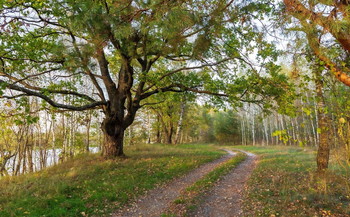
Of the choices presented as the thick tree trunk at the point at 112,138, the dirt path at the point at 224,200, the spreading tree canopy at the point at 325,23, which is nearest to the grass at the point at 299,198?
the dirt path at the point at 224,200

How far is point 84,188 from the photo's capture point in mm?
7340

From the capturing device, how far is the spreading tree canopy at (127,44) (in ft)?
16.2

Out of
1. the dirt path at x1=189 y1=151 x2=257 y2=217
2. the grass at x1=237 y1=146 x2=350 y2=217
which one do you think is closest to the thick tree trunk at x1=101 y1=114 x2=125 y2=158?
the dirt path at x1=189 y1=151 x2=257 y2=217

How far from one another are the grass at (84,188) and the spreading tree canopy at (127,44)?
2.74 meters

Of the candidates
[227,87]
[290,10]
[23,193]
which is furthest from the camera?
[227,87]

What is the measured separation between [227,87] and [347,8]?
7.63 metres

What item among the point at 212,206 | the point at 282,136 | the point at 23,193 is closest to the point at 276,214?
the point at 212,206

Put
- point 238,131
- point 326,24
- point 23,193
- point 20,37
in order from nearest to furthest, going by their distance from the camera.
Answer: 1. point 326,24
2. point 23,193
3. point 20,37
4. point 238,131

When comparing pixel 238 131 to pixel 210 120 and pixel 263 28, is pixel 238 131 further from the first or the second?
pixel 263 28

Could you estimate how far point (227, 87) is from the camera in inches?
416

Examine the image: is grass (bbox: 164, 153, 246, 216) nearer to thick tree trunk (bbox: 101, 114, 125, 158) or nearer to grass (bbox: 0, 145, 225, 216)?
grass (bbox: 0, 145, 225, 216)

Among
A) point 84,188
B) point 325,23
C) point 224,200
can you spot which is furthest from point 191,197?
point 325,23

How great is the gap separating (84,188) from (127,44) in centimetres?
586

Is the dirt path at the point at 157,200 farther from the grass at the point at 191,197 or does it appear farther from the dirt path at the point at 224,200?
the dirt path at the point at 224,200
